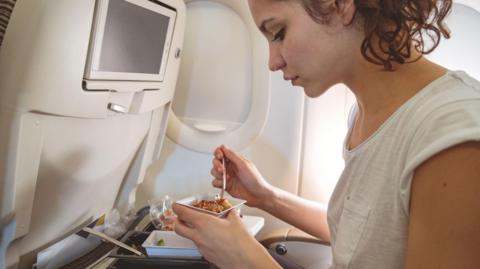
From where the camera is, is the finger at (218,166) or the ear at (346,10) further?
the finger at (218,166)

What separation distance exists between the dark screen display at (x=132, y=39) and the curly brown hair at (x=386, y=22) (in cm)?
39

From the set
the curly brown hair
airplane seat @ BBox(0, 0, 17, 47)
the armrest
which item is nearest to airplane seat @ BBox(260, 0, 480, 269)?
the armrest

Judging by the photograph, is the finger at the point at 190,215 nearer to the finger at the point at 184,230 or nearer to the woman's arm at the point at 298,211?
the finger at the point at 184,230

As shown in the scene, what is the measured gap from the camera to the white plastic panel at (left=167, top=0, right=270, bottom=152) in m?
1.59

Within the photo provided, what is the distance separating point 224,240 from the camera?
86cm

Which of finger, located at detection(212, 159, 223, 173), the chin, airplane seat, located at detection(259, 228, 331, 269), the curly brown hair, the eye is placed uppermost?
the curly brown hair

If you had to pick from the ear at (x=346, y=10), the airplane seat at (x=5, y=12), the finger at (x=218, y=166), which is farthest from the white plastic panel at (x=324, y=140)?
the airplane seat at (x=5, y=12)

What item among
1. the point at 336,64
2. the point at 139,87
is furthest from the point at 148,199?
the point at 336,64

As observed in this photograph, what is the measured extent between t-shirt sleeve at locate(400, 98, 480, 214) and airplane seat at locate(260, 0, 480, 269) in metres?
1.03

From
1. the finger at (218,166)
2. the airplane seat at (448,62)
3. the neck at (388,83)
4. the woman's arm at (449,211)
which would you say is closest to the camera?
the woman's arm at (449,211)

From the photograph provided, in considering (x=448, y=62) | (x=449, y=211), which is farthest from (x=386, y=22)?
(x=448, y=62)

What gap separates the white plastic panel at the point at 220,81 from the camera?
159 centimetres

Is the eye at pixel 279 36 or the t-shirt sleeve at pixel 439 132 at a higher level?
the eye at pixel 279 36

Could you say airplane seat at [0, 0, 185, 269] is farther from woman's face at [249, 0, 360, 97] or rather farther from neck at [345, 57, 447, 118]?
neck at [345, 57, 447, 118]
